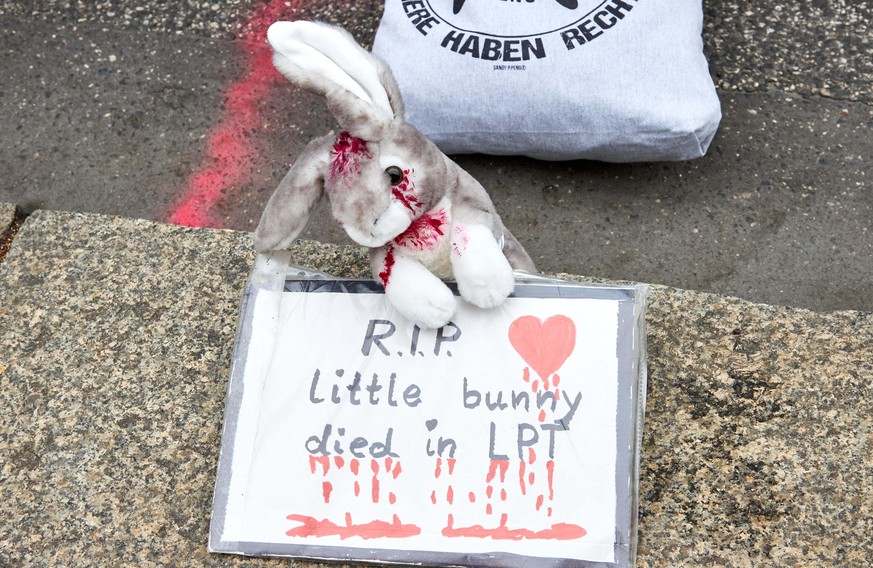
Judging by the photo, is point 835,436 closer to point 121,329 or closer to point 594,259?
point 594,259

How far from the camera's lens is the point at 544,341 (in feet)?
4.88

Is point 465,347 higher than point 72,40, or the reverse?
point 72,40

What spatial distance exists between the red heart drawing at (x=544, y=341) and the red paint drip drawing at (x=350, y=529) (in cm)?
35

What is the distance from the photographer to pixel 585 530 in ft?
4.59

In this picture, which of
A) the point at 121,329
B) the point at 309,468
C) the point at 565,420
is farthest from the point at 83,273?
the point at 565,420

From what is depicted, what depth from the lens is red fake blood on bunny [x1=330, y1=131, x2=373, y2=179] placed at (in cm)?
128

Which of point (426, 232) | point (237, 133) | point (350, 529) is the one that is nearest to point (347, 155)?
point (426, 232)

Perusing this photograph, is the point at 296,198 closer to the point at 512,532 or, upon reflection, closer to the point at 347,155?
the point at 347,155

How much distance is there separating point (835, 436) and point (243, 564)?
107cm

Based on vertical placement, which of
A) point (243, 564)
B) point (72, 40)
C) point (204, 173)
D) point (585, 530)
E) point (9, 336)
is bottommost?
point (243, 564)

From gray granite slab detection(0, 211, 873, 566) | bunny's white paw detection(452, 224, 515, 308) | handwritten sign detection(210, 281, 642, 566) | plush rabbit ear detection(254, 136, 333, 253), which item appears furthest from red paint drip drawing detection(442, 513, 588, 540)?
plush rabbit ear detection(254, 136, 333, 253)

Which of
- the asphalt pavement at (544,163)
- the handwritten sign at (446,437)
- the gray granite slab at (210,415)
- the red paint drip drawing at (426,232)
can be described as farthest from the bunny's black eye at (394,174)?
the asphalt pavement at (544,163)

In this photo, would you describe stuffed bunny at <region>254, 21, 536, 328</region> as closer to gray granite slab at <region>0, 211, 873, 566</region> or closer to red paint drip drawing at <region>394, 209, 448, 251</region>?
red paint drip drawing at <region>394, 209, 448, 251</region>

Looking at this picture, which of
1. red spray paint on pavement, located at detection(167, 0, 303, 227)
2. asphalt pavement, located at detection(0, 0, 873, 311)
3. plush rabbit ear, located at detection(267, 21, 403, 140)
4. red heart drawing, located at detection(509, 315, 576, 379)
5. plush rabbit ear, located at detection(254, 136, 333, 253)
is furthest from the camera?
red spray paint on pavement, located at detection(167, 0, 303, 227)
